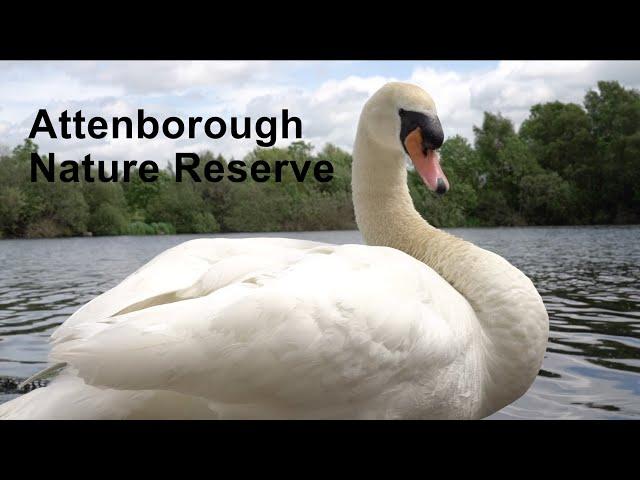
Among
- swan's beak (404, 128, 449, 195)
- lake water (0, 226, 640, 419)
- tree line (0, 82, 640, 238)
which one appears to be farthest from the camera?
tree line (0, 82, 640, 238)

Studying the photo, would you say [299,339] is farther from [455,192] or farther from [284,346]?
[455,192]

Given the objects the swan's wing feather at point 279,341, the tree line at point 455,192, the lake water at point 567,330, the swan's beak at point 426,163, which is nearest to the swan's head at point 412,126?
the swan's beak at point 426,163

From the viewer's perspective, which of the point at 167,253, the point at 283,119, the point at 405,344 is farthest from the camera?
the point at 283,119

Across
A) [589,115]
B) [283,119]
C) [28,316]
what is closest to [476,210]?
[589,115]

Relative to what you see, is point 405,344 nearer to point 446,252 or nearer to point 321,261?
point 321,261

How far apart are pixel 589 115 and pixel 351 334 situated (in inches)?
1252

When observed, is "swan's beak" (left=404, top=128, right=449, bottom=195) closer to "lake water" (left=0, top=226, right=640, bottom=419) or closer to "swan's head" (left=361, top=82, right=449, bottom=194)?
"swan's head" (left=361, top=82, right=449, bottom=194)

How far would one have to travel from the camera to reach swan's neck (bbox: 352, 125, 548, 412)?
9.23 ft

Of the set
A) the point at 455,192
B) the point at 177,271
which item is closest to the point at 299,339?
the point at 177,271

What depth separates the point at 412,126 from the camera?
3.26m

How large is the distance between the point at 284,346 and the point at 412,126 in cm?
146

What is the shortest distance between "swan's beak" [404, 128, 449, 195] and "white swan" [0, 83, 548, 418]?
0.04 feet

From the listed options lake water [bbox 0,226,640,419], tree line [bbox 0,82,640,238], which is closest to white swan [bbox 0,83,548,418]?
lake water [bbox 0,226,640,419]

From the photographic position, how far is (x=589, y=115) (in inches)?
1233
